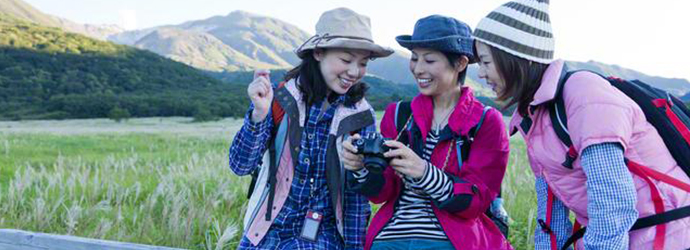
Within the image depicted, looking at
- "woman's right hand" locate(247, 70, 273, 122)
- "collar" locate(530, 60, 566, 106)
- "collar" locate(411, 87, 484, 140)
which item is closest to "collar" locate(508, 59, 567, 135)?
"collar" locate(530, 60, 566, 106)

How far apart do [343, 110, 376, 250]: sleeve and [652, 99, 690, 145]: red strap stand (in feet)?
4.69

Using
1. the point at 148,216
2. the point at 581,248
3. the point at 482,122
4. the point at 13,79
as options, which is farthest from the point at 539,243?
the point at 13,79

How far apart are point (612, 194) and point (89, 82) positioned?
58410mm

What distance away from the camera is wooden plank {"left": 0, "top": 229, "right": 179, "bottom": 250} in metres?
3.06

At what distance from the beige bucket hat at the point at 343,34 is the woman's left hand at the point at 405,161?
699 millimetres

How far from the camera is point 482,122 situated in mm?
2516

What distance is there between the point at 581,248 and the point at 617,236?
1.54ft

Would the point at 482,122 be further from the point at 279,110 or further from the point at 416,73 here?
the point at 279,110

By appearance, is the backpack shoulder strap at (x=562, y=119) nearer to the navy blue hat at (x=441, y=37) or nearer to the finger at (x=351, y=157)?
the navy blue hat at (x=441, y=37)

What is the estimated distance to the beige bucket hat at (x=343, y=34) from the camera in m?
2.76

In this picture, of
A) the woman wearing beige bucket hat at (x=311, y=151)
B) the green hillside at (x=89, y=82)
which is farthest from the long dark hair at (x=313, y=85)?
the green hillside at (x=89, y=82)

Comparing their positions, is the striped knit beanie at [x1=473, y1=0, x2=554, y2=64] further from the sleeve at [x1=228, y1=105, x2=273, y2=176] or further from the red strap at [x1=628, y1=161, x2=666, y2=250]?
the sleeve at [x1=228, y1=105, x2=273, y2=176]

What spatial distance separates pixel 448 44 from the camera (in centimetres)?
254

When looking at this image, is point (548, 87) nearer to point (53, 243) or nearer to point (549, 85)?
point (549, 85)
